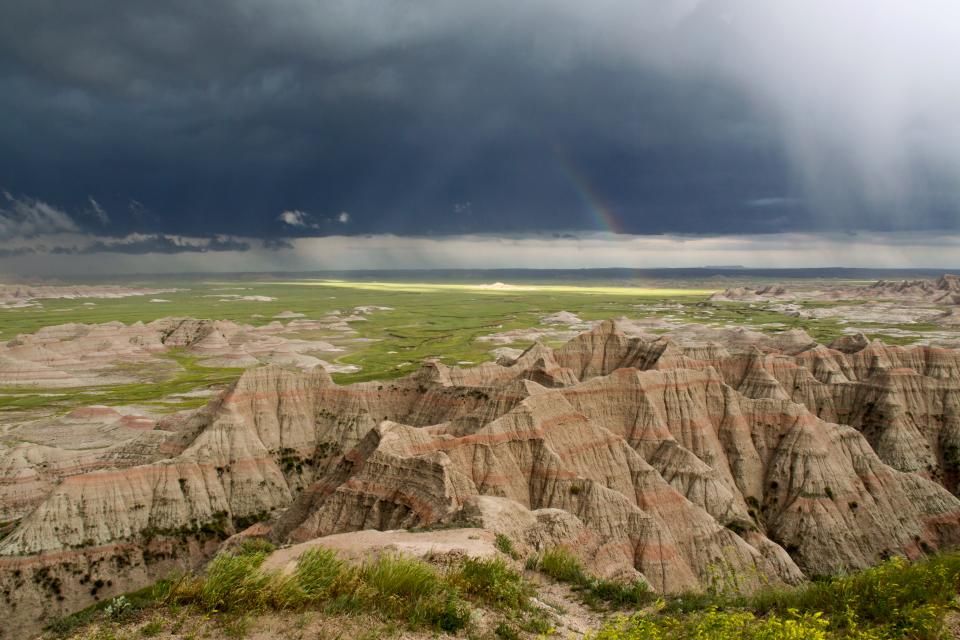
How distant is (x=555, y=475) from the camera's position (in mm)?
42875

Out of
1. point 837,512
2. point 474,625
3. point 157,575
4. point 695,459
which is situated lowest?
point 157,575

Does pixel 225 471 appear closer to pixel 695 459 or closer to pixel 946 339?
pixel 695 459

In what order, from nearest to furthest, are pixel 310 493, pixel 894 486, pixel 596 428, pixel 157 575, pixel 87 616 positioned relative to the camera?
pixel 87 616 < pixel 310 493 < pixel 157 575 < pixel 596 428 < pixel 894 486

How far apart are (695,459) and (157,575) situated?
48904mm

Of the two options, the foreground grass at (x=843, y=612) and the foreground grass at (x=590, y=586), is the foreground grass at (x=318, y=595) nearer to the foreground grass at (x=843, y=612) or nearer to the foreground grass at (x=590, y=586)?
the foreground grass at (x=843, y=612)

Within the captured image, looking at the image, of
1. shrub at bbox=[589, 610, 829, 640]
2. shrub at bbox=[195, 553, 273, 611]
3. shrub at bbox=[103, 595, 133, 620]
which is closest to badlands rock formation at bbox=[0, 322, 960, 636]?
shrub at bbox=[589, 610, 829, 640]

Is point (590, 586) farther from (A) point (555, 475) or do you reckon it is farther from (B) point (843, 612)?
(A) point (555, 475)

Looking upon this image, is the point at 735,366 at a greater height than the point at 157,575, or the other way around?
the point at 735,366

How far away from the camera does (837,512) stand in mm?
51094

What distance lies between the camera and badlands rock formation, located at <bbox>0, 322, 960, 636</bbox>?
37031mm

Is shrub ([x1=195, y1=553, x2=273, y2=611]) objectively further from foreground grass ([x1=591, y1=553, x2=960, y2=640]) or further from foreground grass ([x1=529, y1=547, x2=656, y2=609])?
foreground grass ([x1=529, y1=547, x2=656, y2=609])

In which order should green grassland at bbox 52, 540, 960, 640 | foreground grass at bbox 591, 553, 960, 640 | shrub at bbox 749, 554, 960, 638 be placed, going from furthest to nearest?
shrub at bbox 749, 554, 960, 638
green grassland at bbox 52, 540, 960, 640
foreground grass at bbox 591, 553, 960, 640

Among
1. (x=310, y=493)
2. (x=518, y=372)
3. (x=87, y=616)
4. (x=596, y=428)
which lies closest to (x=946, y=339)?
(x=518, y=372)

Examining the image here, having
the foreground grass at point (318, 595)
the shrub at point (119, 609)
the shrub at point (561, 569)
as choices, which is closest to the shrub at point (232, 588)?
the foreground grass at point (318, 595)
